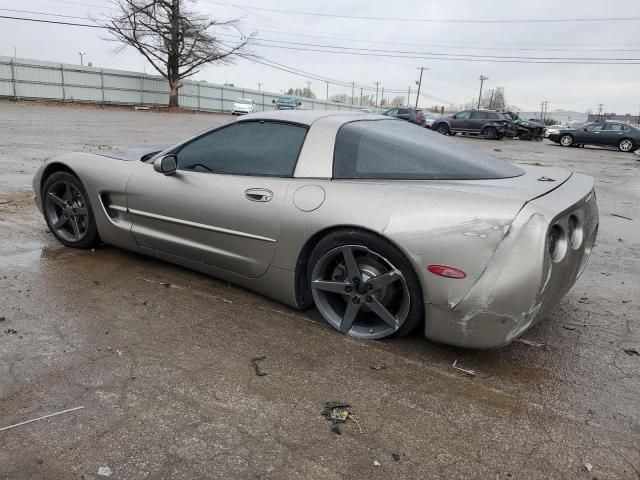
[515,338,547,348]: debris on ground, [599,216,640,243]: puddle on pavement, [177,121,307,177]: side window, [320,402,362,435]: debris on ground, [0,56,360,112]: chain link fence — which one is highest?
[0,56,360,112]: chain link fence

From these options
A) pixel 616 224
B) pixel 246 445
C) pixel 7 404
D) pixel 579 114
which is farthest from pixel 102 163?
pixel 579 114

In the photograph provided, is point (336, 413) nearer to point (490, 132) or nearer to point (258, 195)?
point (258, 195)

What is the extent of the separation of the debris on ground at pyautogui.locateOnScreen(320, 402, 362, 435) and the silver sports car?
0.66 meters

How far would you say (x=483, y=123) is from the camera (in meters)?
27.9

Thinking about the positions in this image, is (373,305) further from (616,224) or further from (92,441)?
(616,224)

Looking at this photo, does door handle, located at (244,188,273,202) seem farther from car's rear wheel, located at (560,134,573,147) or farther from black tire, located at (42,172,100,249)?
car's rear wheel, located at (560,134,573,147)

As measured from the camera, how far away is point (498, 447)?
2.07 metres

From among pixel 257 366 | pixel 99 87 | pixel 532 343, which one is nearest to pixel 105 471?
pixel 257 366

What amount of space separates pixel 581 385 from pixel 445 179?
1.29m

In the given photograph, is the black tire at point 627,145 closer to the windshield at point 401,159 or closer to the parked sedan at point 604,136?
the parked sedan at point 604,136

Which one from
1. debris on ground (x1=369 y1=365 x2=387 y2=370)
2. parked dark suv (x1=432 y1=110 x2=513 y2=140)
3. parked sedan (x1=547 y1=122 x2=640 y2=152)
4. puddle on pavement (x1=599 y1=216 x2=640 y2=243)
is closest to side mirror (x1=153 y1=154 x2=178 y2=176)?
debris on ground (x1=369 y1=365 x2=387 y2=370)

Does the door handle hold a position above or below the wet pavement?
above

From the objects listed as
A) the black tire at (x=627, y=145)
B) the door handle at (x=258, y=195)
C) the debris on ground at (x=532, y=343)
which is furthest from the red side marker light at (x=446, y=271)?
the black tire at (x=627, y=145)

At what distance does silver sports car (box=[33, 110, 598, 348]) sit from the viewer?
2.47 metres
